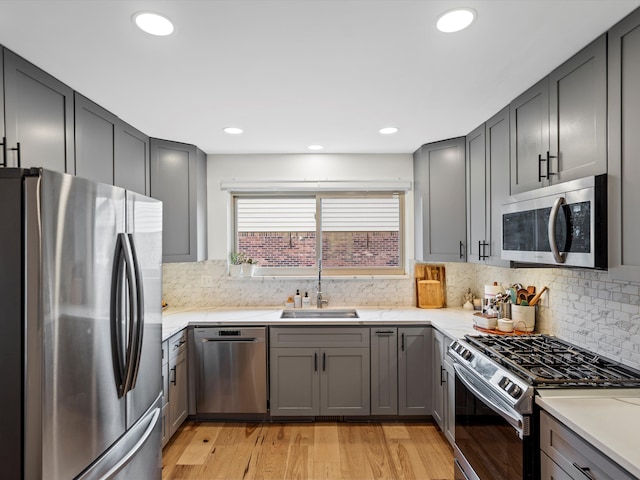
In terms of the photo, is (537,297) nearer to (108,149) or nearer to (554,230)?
(554,230)

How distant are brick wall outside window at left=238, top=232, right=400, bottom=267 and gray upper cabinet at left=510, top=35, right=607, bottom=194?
5.77 ft

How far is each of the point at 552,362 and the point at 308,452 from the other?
5.69 feet

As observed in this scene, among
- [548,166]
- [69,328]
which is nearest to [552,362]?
[548,166]

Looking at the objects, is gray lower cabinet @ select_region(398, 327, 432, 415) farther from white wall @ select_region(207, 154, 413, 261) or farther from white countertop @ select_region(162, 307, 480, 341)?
white wall @ select_region(207, 154, 413, 261)

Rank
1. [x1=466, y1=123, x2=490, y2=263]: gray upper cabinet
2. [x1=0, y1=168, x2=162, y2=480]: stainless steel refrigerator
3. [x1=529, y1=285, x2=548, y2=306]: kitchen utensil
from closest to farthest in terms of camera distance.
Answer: [x1=0, y1=168, x2=162, y2=480]: stainless steel refrigerator < [x1=529, y1=285, x2=548, y2=306]: kitchen utensil < [x1=466, y1=123, x2=490, y2=263]: gray upper cabinet

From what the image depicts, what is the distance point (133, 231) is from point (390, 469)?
84.6 inches

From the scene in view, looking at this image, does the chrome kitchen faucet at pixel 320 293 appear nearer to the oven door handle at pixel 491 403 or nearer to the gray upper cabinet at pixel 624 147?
the oven door handle at pixel 491 403

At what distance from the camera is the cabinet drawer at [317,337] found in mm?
3166

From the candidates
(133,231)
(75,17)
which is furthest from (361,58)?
(133,231)

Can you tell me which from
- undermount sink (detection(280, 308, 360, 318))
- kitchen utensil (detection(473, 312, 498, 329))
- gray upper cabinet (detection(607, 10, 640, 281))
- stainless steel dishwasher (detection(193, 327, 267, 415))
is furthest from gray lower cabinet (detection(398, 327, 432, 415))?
gray upper cabinet (detection(607, 10, 640, 281))

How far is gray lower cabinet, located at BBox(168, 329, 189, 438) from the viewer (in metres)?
2.83

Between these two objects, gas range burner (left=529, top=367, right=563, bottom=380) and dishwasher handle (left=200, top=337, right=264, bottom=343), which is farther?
dishwasher handle (left=200, top=337, right=264, bottom=343)

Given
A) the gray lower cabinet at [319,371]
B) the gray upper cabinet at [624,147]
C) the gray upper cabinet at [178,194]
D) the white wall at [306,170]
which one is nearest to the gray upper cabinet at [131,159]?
the gray upper cabinet at [178,194]

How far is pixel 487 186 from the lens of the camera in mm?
2793
